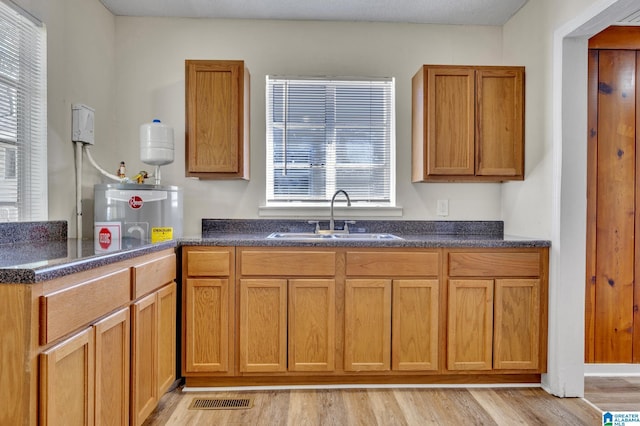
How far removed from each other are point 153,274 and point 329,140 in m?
1.57

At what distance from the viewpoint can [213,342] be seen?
2299 mm

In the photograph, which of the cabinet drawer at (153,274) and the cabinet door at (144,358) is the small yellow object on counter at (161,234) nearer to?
the cabinet drawer at (153,274)

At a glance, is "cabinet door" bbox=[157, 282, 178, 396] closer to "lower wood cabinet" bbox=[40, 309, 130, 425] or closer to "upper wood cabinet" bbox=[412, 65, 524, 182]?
"lower wood cabinet" bbox=[40, 309, 130, 425]

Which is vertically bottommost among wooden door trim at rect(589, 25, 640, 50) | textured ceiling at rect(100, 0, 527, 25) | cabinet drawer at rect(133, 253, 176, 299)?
cabinet drawer at rect(133, 253, 176, 299)

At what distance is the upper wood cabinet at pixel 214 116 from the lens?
8.26 ft

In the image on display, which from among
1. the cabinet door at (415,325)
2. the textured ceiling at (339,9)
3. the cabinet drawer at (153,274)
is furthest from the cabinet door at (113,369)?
the textured ceiling at (339,9)

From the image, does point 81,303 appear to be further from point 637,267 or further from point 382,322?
point 637,267

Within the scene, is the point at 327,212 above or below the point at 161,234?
above

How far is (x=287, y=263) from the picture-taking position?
2303mm

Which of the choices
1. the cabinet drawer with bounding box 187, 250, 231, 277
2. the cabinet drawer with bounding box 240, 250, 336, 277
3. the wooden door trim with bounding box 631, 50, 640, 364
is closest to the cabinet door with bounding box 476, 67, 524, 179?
the wooden door trim with bounding box 631, 50, 640, 364

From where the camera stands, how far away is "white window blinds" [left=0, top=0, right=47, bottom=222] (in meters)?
1.90

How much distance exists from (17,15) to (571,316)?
332 centimetres

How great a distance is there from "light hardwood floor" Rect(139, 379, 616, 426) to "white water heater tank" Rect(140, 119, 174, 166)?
1409 millimetres

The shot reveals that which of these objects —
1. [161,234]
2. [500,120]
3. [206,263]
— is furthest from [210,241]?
[500,120]
